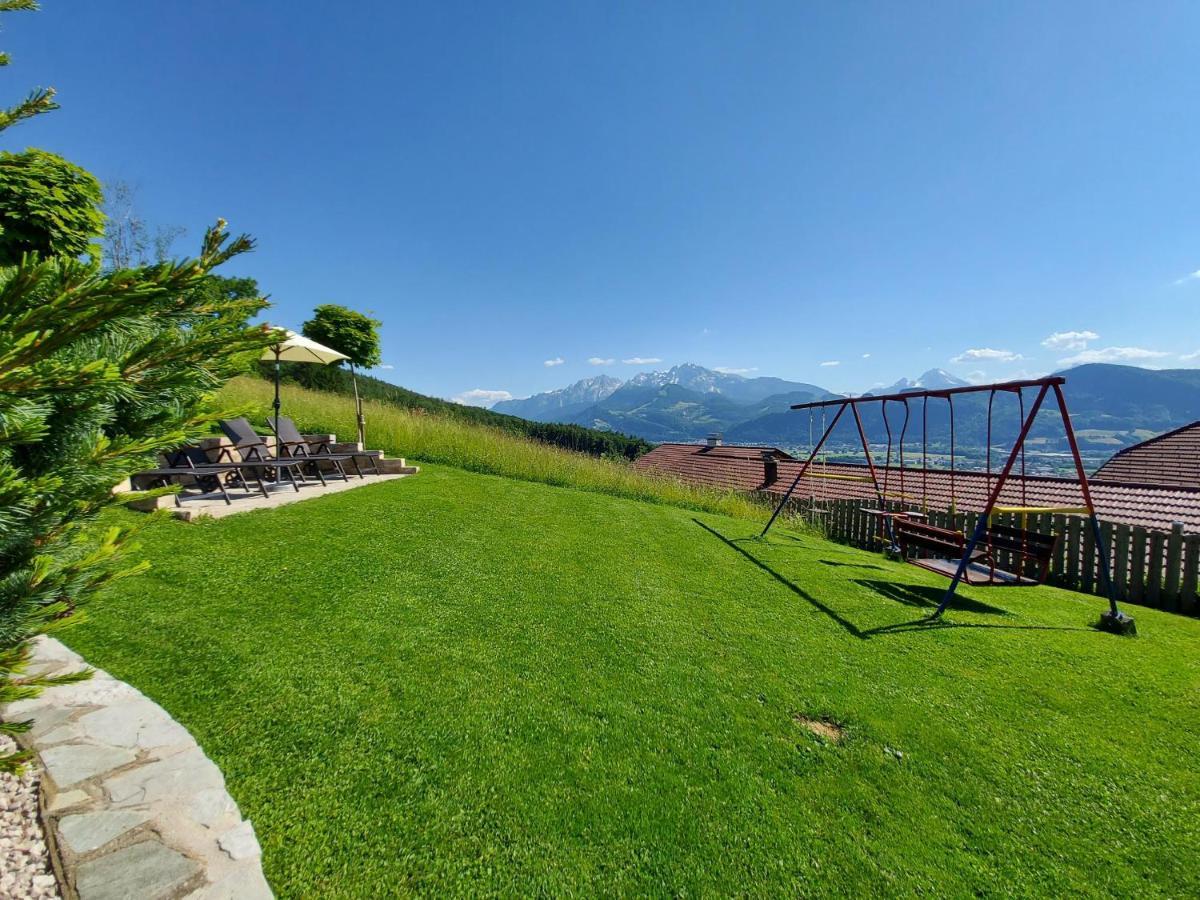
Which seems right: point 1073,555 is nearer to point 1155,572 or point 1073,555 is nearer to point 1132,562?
point 1132,562

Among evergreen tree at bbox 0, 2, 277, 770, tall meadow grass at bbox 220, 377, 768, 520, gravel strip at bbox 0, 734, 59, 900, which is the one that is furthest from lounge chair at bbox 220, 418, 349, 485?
evergreen tree at bbox 0, 2, 277, 770

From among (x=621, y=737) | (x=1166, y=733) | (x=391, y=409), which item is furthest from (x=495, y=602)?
(x=391, y=409)

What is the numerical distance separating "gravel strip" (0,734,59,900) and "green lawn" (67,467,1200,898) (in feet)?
1.57

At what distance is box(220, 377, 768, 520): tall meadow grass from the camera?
37.4ft

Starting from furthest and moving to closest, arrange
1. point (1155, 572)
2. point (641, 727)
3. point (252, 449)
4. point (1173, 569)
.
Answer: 1. point (252, 449)
2. point (1155, 572)
3. point (1173, 569)
4. point (641, 727)

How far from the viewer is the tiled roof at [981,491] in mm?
8609

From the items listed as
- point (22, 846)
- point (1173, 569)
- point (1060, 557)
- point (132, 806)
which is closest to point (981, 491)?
point (1060, 557)

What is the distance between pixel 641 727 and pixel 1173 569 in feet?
24.2

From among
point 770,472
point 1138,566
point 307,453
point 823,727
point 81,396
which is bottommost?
point 823,727

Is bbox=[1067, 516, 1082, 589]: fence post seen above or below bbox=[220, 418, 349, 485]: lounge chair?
below

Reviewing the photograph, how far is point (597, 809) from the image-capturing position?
1992 mm

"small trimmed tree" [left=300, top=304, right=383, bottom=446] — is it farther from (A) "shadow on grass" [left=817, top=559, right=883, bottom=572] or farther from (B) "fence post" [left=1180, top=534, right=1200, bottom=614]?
(B) "fence post" [left=1180, top=534, right=1200, bottom=614]

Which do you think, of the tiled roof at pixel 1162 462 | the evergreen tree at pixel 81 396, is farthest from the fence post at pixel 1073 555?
the tiled roof at pixel 1162 462

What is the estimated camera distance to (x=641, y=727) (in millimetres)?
2516
